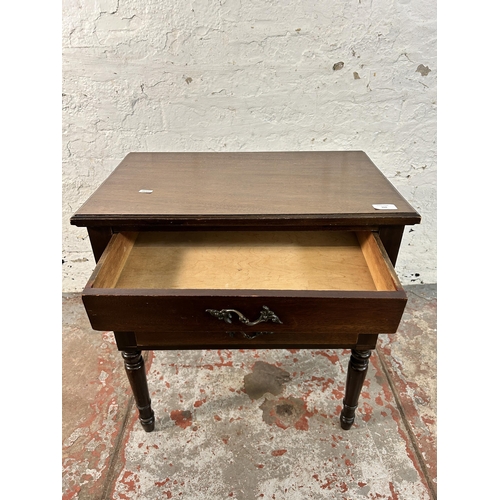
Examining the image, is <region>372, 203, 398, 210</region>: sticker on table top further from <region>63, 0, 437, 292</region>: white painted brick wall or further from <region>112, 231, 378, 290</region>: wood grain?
<region>63, 0, 437, 292</region>: white painted brick wall

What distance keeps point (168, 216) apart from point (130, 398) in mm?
863

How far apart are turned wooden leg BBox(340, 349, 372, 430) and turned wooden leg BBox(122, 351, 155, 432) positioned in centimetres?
64

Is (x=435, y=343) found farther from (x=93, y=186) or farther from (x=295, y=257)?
(x=93, y=186)

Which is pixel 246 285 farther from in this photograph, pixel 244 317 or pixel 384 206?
pixel 384 206

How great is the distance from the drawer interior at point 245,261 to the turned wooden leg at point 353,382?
235mm

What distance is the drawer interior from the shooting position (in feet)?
3.43

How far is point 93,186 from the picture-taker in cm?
171

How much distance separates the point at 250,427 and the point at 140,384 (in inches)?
17.1

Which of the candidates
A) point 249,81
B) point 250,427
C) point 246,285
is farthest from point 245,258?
point 249,81

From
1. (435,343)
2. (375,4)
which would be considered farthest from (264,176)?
(435,343)

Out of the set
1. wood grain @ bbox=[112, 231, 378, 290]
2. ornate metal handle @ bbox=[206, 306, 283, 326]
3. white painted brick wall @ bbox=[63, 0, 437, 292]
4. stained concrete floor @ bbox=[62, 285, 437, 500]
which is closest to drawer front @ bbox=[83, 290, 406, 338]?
ornate metal handle @ bbox=[206, 306, 283, 326]

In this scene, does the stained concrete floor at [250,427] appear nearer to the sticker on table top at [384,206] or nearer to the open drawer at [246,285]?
the open drawer at [246,285]

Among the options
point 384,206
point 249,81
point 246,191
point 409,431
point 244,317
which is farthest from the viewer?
point 249,81

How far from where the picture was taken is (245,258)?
1.16m
